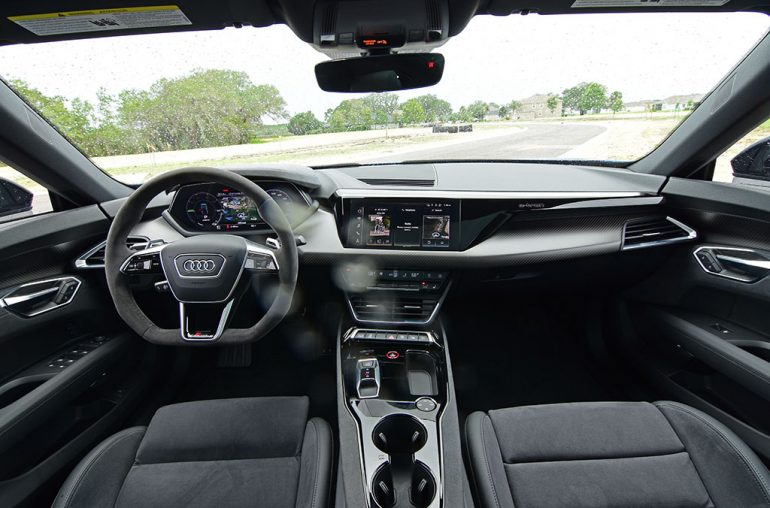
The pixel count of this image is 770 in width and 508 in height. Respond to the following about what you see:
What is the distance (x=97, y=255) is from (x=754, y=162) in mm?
3355

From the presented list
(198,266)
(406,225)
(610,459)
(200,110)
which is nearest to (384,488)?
(610,459)

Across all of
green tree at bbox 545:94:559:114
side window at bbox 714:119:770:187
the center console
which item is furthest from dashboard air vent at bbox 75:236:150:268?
side window at bbox 714:119:770:187

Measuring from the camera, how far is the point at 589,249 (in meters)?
2.29

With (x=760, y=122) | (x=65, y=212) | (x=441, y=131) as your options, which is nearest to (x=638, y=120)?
(x=760, y=122)

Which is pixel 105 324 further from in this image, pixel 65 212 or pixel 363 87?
pixel 363 87

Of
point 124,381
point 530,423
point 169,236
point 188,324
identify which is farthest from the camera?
point 124,381

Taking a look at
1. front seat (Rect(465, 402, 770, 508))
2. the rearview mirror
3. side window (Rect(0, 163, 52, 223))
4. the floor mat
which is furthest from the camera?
the floor mat

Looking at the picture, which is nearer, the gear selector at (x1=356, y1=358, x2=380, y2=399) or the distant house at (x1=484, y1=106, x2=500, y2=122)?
the gear selector at (x1=356, y1=358, x2=380, y2=399)

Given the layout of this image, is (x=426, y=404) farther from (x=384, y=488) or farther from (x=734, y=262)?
(x=734, y=262)

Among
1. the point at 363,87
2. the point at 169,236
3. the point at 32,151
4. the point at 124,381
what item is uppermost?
the point at 363,87

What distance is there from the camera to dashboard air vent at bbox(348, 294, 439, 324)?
7.84ft

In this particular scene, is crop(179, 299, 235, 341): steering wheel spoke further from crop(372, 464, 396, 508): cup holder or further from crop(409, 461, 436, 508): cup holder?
crop(409, 461, 436, 508): cup holder

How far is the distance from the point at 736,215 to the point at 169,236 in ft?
9.23

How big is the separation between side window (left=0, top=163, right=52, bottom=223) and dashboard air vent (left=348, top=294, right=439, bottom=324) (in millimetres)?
1646
